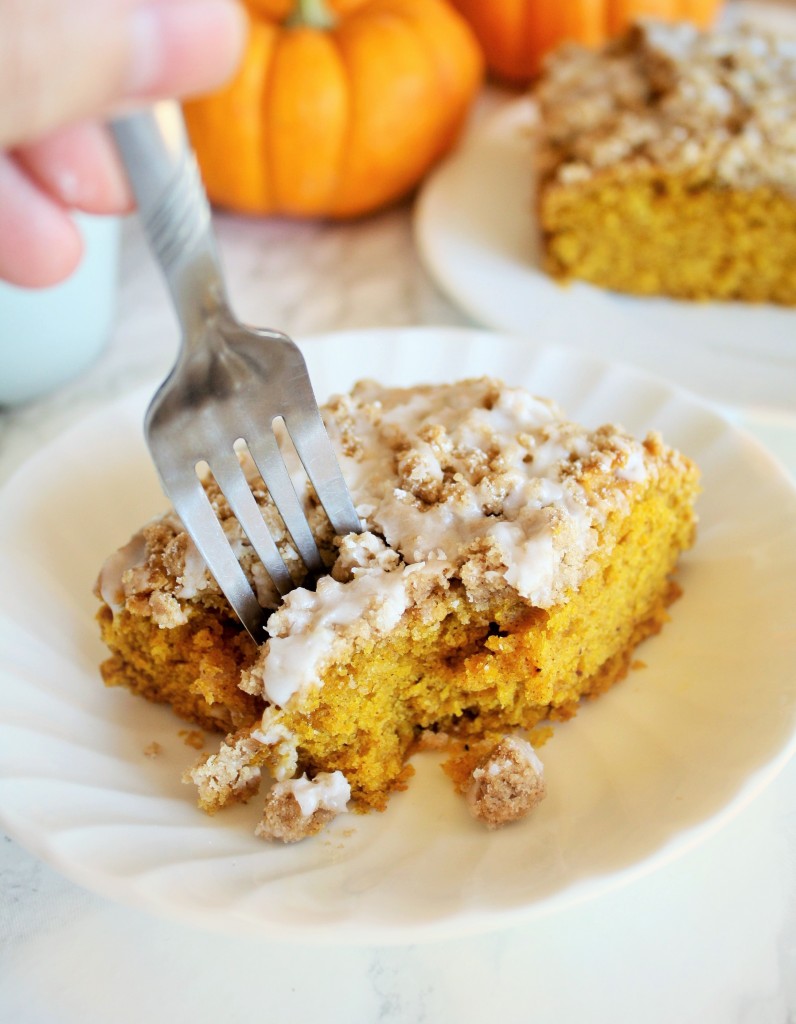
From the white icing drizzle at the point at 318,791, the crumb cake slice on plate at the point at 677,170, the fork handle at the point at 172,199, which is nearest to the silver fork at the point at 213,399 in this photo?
the fork handle at the point at 172,199

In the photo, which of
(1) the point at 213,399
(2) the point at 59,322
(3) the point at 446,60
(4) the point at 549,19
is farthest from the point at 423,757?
(4) the point at 549,19

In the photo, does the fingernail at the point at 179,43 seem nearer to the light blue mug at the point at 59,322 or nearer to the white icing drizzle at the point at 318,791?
the white icing drizzle at the point at 318,791

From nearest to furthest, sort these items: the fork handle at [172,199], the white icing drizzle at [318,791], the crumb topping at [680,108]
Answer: the fork handle at [172,199] → the white icing drizzle at [318,791] → the crumb topping at [680,108]

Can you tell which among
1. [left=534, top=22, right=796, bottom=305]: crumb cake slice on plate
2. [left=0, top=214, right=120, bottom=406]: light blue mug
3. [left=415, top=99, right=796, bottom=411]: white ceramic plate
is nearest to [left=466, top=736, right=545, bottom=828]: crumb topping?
[left=415, top=99, right=796, bottom=411]: white ceramic plate

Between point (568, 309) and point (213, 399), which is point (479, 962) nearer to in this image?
point (213, 399)

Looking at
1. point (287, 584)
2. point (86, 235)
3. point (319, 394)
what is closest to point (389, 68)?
point (86, 235)

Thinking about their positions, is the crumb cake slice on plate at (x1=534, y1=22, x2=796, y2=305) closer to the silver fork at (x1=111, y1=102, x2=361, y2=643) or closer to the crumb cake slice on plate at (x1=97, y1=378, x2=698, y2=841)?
the crumb cake slice on plate at (x1=97, y1=378, x2=698, y2=841)

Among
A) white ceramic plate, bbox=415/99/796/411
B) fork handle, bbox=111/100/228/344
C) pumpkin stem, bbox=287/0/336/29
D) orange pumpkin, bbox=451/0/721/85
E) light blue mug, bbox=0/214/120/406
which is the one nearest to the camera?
fork handle, bbox=111/100/228/344
